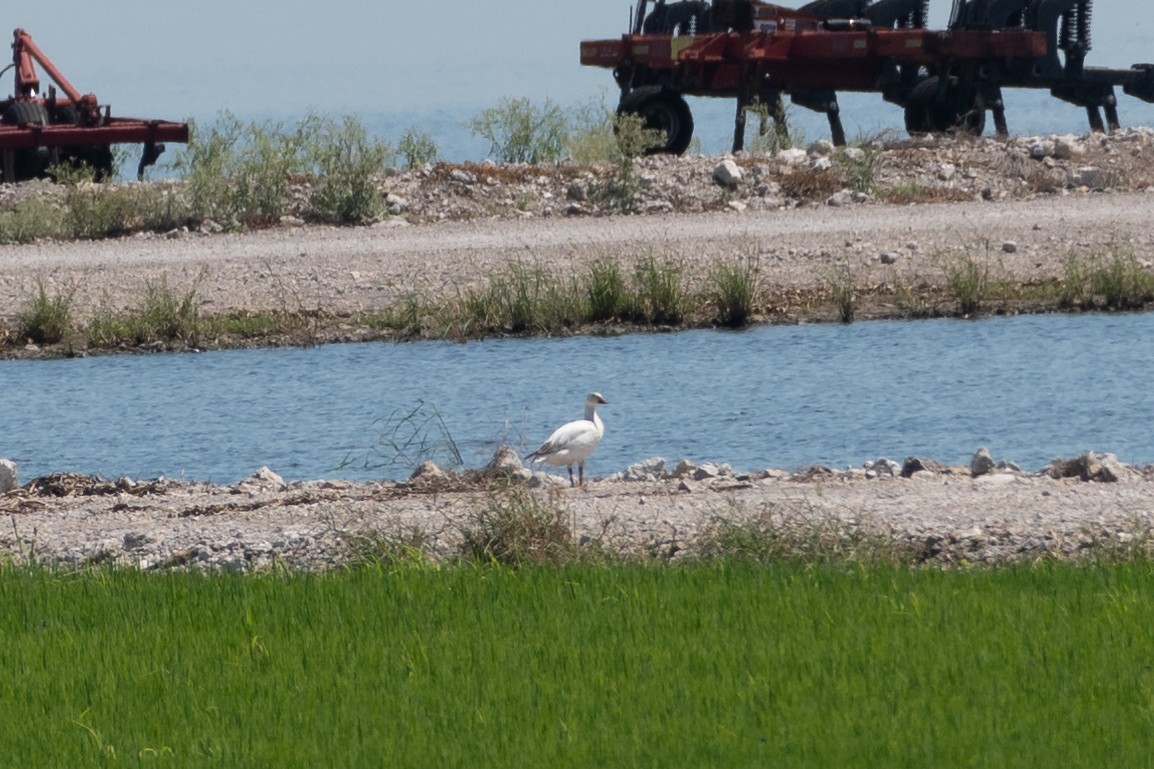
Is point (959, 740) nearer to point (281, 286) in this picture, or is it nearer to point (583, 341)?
point (583, 341)

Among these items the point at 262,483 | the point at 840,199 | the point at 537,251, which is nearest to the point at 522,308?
the point at 537,251

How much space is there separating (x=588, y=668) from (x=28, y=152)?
95.4ft

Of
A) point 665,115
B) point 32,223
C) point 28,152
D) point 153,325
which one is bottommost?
point 153,325

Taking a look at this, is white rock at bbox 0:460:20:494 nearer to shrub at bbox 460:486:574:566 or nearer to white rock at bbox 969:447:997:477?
shrub at bbox 460:486:574:566

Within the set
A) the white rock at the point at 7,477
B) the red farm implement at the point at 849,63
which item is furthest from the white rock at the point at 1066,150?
the white rock at the point at 7,477

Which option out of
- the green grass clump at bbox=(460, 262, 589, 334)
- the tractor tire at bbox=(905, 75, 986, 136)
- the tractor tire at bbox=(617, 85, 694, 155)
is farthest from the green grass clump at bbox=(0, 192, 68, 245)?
the tractor tire at bbox=(905, 75, 986, 136)

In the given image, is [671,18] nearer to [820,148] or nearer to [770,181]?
[820,148]

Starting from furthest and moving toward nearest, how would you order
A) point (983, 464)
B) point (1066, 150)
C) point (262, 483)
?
1. point (1066, 150)
2. point (262, 483)
3. point (983, 464)

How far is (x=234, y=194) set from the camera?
30594 mm

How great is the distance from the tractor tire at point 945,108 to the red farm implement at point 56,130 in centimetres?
1291

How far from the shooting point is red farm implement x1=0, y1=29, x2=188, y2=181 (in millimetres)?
33688

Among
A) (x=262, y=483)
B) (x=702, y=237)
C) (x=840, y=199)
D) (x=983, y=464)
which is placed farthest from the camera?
(x=840, y=199)

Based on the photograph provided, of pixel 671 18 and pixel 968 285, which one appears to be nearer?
pixel 968 285

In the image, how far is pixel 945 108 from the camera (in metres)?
35.2
